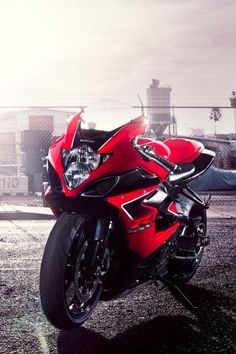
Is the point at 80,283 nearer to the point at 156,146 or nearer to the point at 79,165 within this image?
the point at 79,165

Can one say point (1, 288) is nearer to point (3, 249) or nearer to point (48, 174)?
point (48, 174)

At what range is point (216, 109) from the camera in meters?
16.1

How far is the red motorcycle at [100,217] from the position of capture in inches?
120

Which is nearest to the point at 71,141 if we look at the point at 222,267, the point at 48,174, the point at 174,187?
the point at 48,174

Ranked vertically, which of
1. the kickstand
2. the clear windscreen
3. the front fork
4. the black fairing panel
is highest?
the clear windscreen

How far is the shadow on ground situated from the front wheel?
154 millimetres

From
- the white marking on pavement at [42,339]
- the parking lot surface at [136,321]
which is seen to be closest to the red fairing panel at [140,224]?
the parking lot surface at [136,321]

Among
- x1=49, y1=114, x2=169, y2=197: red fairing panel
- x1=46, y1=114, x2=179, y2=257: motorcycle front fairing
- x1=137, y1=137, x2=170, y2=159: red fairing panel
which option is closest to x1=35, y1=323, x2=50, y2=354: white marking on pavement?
x1=46, y1=114, x2=179, y2=257: motorcycle front fairing

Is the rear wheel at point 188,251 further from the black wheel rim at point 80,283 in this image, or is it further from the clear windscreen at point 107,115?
the clear windscreen at point 107,115

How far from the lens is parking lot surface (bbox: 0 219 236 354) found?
2.91 m

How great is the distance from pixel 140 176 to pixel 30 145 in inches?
528

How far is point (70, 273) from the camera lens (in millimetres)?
3115

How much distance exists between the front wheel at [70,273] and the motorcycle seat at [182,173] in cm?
95

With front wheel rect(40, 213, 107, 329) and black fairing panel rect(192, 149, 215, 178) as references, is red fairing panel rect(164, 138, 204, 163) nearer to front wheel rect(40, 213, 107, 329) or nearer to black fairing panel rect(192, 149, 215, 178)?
black fairing panel rect(192, 149, 215, 178)
